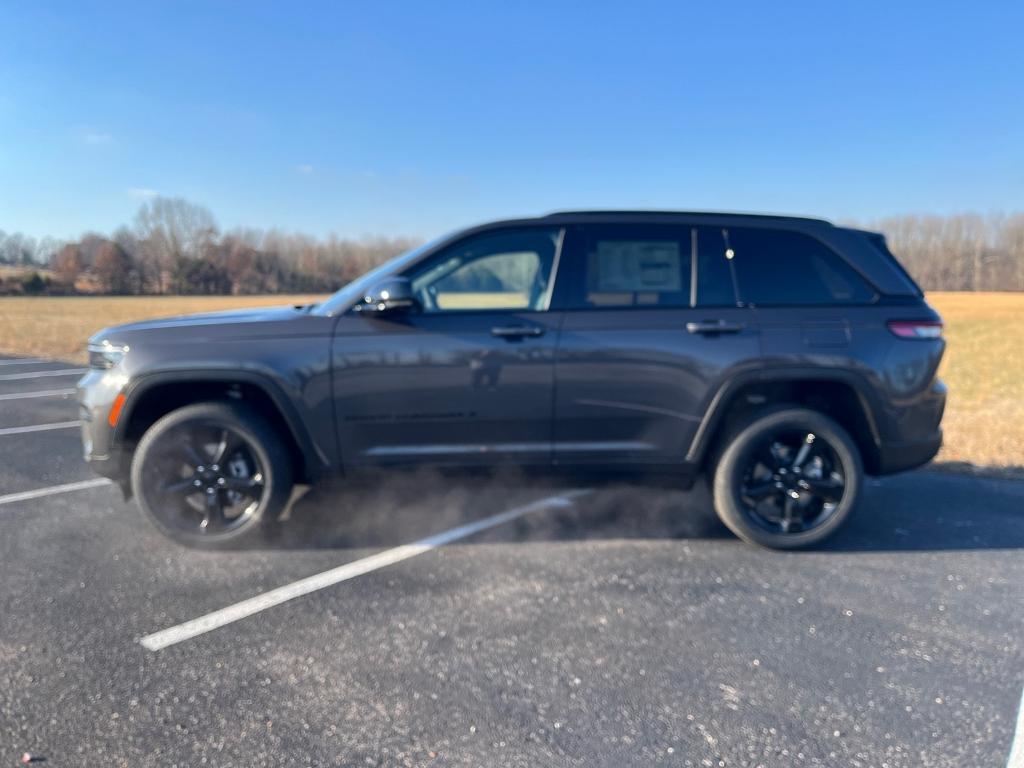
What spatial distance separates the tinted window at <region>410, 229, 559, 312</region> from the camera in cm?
365

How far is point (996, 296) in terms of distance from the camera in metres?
42.7

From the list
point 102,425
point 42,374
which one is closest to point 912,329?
point 102,425

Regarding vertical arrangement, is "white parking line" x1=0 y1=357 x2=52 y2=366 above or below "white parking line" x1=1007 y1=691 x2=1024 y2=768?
above

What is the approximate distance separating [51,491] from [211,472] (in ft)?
6.54

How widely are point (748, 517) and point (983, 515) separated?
186 centimetres

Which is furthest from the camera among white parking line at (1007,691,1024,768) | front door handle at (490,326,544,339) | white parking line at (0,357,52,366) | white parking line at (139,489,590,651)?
white parking line at (0,357,52,366)

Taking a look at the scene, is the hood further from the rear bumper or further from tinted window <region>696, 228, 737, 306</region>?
the rear bumper

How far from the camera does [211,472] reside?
3.61 meters

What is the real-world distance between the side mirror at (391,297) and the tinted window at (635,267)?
A: 866mm

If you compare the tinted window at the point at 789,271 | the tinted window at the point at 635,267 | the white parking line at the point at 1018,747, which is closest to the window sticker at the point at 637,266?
the tinted window at the point at 635,267

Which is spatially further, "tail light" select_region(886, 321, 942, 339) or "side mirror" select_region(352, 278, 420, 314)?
"tail light" select_region(886, 321, 942, 339)

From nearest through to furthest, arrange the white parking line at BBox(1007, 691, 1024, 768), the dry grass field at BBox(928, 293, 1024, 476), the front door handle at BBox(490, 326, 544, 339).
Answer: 1. the white parking line at BBox(1007, 691, 1024, 768)
2. the front door handle at BBox(490, 326, 544, 339)
3. the dry grass field at BBox(928, 293, 1024, 476)

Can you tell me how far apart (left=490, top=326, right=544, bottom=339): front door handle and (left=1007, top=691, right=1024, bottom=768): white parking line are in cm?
244

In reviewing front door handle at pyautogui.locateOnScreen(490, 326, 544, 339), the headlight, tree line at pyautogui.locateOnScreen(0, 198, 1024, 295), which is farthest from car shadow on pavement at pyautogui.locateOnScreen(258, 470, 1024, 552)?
tree line at pyautogui.locateOnScreen(0, 198, 1024, 295)
